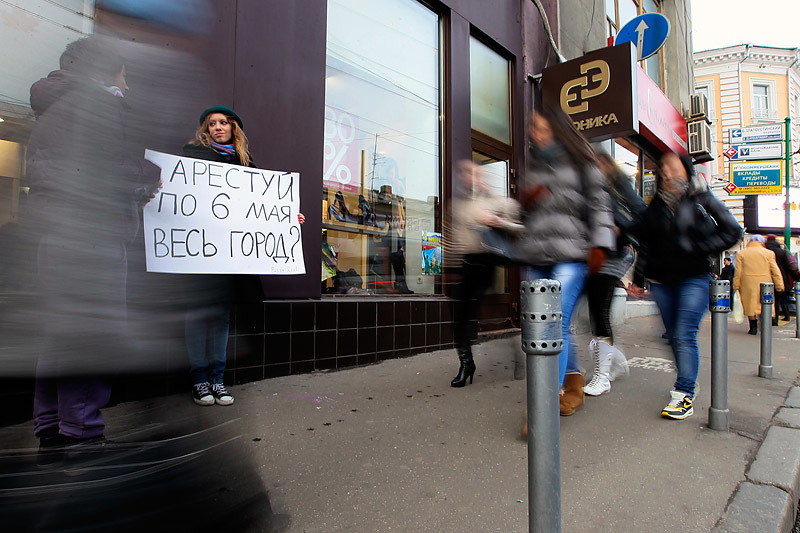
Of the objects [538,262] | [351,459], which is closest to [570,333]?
[538,262]

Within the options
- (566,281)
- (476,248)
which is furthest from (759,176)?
(476,248)

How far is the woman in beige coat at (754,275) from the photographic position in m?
8.00

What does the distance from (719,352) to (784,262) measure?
25.8 feet

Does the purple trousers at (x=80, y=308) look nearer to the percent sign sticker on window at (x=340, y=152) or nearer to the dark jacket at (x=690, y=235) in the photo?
the dark jacket at (x=690, y=235)

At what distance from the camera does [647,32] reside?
8.80m

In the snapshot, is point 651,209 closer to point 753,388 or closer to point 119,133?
point 753,388

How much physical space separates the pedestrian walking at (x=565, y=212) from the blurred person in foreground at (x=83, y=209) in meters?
2.13

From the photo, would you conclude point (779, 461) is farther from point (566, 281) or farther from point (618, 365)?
point (618, 365)

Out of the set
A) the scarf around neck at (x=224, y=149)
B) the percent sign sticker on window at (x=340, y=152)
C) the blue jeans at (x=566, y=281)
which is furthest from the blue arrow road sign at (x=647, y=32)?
the scarf around neck at (x=224, y=149)

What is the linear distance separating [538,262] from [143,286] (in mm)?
2108

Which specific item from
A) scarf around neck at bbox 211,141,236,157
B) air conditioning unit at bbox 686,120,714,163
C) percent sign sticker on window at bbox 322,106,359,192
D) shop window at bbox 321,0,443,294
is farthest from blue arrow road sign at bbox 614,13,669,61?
scarf around neck at bbox 211,141,236,157

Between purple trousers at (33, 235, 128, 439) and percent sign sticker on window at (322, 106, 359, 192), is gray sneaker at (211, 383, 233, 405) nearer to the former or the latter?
purple trousers at (33, 235, 128, 439)

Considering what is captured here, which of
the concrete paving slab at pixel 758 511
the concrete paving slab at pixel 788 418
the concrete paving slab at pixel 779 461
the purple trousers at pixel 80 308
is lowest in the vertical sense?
the concrete paving slab at pixel 758 511

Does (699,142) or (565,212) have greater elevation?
(699,142)
